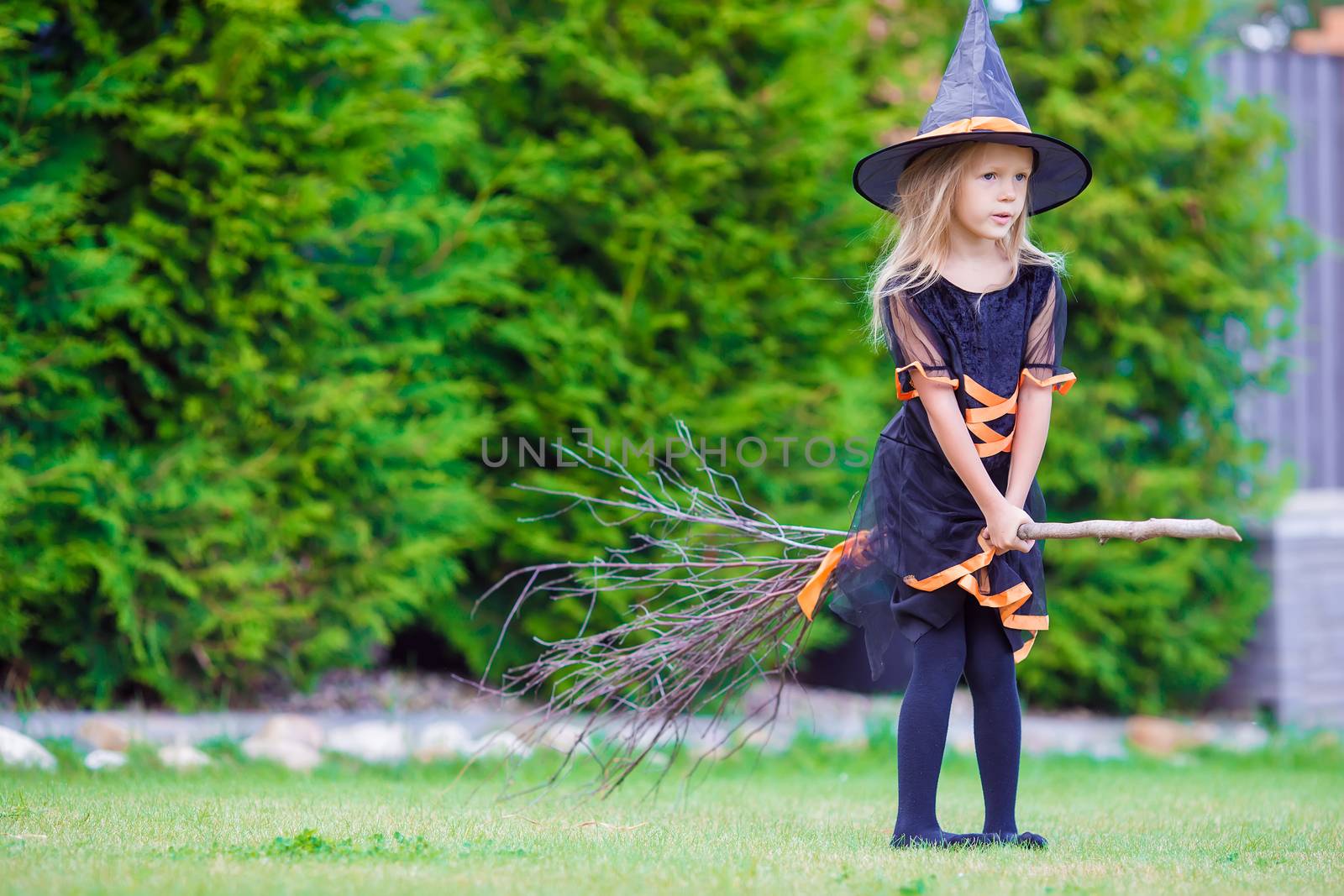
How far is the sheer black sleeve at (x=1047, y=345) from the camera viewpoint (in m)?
3.01

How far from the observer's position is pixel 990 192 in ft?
10.0

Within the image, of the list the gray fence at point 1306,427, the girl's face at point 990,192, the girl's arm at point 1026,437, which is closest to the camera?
the girl's arm at point 1026,437

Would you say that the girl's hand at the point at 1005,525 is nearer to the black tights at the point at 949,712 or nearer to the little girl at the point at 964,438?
the little girl at the point at 964,438

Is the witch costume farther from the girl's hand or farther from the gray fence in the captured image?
the gray fence

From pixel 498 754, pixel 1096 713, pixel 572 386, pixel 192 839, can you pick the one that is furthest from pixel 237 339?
pixel 1096 713

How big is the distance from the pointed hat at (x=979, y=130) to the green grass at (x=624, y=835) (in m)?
1.57

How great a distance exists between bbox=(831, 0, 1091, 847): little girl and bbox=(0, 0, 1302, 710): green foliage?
8.04 feet

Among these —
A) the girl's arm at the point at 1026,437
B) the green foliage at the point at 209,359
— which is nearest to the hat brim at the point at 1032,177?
the girl's arm at the point at 1026,437

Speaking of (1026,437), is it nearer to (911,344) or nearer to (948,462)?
(948,462)

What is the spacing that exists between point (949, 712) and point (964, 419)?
0.65 meters

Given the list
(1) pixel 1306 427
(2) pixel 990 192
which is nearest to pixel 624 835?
(2) pixel 990 192

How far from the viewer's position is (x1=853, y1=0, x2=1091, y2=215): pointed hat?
302 centimetres

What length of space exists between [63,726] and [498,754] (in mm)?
1512

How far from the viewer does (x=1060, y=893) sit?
7.55 feet
